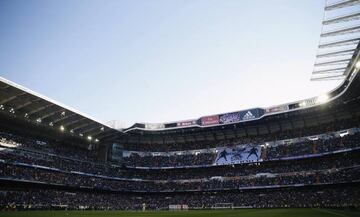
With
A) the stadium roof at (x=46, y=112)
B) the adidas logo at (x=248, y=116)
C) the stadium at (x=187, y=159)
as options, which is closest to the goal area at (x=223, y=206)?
the stadium at (x=187, y=159)

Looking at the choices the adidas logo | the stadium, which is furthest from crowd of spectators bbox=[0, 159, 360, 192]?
the adidas logo

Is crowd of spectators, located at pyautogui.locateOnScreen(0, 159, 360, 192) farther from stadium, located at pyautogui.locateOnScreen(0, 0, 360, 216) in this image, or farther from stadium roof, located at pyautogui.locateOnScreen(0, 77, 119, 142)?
stadium roof, located at pyautogui.locateOnScreen(0, 77, 119, 142)

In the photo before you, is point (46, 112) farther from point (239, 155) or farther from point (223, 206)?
point (239, 155)

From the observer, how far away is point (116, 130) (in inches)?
2990

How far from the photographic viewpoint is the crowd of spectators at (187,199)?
54.2 meters

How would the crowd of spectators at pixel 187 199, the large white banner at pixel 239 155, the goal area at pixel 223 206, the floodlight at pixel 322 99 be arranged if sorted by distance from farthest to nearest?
the large white banner at pixel 239 155 < the goal area at pixel 223 206 < the floodlight at pixel 322 99 < the crowd of spectators at pixel 187 199

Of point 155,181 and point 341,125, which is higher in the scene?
point 341,125

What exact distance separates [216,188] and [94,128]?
104ft

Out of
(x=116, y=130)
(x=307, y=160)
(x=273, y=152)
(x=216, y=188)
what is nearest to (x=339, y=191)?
(x=307, y=160)

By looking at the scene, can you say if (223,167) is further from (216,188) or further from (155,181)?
(155,181)

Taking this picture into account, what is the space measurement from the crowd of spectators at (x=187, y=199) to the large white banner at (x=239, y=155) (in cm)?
726

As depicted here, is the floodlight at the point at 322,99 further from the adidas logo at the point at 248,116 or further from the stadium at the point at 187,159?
the adidas logo at the point at 248,116

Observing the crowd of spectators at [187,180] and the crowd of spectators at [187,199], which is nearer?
the crowd of spectators at [187,199]

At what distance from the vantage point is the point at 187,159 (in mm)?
80438
